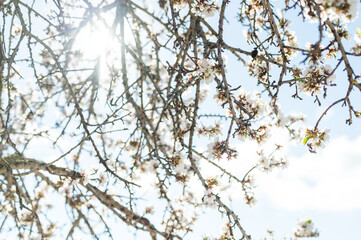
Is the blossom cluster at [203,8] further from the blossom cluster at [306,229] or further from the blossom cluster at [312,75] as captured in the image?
the blossom cluster at [306,229]

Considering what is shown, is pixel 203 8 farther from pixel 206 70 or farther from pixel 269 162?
pixel 269 162

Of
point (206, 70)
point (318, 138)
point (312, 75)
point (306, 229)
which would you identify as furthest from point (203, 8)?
point (306, 229)

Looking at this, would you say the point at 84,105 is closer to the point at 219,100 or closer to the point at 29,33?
the point at 29,33

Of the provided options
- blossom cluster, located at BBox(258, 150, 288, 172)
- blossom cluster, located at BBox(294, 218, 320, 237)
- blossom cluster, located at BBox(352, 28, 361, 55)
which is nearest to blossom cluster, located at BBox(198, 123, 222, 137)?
blossom cluster, located at BBox(258, 150, 288, 172)

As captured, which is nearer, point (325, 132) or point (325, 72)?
point (325, 72)

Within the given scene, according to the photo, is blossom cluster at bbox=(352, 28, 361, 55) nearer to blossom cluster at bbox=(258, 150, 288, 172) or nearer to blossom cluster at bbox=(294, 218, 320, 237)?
blossom cluster at bbox=(258, 150, 288, 172)

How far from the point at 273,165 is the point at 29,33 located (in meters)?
2.28

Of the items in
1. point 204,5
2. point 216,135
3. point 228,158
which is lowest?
point 228,158

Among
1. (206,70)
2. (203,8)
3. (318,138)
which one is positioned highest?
(203,8)

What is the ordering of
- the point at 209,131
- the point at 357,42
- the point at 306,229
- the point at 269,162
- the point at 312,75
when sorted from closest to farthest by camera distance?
1. the point at 357,42
2. the point at 312,75
3. the point at 209,131
4. the point at 269,162
5. the point at 306,229

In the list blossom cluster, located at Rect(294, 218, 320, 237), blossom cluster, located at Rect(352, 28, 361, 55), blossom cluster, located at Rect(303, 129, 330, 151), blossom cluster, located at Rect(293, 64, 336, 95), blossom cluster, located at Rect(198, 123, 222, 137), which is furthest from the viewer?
blossom cluster, located at Rect(294, 218, 320, 237)

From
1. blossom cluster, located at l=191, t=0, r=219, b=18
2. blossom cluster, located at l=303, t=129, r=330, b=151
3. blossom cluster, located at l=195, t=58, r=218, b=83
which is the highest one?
blossom cluster, located at l=191, t=0, r=219, b=18

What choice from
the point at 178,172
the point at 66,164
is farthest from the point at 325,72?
the point at 66,164

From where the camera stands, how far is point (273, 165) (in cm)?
257
